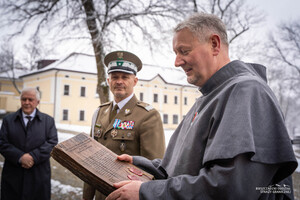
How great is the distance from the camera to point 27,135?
379 centimetres

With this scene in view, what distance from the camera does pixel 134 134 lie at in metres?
2.58

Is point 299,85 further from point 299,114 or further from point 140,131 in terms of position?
point 299,114

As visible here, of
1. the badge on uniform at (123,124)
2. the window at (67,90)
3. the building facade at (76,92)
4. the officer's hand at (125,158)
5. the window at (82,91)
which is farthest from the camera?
the window at (82,91)

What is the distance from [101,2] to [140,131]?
Result: 768 cm

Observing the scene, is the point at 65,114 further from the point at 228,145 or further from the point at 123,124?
the point at 228,145

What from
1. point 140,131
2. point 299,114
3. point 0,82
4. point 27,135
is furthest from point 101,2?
point 299,114

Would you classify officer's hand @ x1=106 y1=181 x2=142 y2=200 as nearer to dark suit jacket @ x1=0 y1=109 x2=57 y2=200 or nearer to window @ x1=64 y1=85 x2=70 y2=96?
dark suit jacket @ x1=0 y1=109 x2=57 y2=200

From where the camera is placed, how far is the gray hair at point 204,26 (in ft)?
4.50

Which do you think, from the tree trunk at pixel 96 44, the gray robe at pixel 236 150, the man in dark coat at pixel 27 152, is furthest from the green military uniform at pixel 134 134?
the tree trunk at pixel 96 44

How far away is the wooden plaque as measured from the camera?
1347 mm

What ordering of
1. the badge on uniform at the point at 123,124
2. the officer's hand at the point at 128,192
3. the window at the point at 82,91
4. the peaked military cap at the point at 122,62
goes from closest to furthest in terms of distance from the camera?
1. the officer's hand at the point at 128,192
2. the badge on uniform at the point at 123,124
3. the peaked military cap at the point at 122,62
4. the window at the point at 82,91

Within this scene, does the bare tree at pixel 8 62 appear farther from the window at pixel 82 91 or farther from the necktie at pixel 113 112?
the necktie at pixel 113 112

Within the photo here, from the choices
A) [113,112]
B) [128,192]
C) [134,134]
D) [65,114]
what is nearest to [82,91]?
[65,114]

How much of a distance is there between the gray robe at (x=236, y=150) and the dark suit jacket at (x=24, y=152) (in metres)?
3.21
